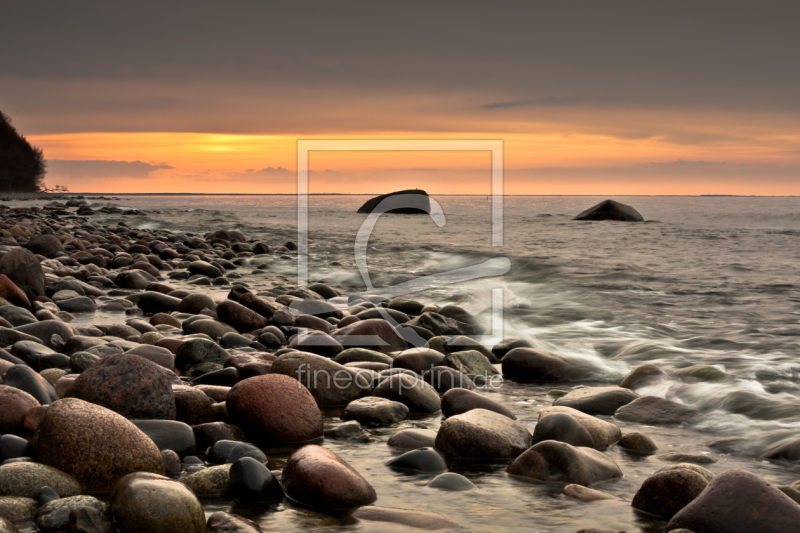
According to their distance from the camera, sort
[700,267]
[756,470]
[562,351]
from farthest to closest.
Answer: [700,267], [562,351], [756,470]

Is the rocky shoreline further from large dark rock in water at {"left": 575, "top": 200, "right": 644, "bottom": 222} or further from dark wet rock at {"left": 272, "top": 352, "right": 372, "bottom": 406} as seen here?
large dark rock in water at {"left": 575, "top": 200, "right": 644, "bottom": 222}

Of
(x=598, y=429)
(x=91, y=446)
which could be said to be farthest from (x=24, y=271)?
(x=598, y=429)

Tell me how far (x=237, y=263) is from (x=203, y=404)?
1014cm

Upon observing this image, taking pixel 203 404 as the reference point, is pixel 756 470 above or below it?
below

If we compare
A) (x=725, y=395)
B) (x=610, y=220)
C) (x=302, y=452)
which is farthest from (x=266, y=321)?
(x=610, y=220)

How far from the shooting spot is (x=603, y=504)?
285 centimetres

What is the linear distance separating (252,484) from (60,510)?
0.75m

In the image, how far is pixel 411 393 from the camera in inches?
169

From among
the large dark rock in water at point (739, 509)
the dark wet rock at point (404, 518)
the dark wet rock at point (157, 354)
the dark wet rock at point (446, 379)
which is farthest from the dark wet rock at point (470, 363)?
the large dark rock in water at point (739, 509)

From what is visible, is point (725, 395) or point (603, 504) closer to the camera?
point (603, 504)

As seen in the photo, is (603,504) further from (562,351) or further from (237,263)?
(237,263)

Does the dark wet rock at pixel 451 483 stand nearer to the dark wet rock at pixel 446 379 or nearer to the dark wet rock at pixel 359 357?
the dark wet rock at pixel 446 379

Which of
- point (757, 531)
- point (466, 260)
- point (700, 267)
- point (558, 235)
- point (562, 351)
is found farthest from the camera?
point (558, 235)

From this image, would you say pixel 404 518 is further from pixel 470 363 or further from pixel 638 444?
pixel 470 363
